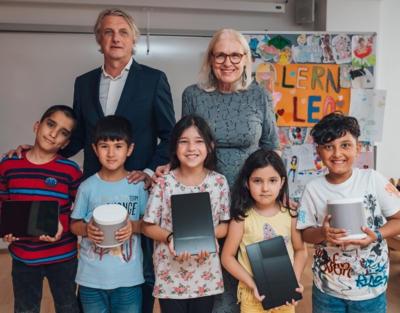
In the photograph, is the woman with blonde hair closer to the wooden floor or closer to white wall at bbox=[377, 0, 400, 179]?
the wooden floor

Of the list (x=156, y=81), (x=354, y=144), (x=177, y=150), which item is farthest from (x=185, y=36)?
(x=354, y=144)

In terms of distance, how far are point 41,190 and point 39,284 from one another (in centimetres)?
43

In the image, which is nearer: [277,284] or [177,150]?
[277,284]

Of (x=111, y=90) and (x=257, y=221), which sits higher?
(x=111, y=90)

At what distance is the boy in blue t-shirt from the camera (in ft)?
4.03

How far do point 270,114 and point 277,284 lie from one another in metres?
0.76

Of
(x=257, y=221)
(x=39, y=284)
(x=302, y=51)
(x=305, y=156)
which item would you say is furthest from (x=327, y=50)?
(x=39, y=284)

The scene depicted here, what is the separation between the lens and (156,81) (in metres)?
1.53

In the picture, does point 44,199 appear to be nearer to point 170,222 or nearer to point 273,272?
point 170,222

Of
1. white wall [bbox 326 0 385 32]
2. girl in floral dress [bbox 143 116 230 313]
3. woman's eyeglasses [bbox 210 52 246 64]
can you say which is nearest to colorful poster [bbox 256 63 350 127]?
white wall [bbox 326 0 385 32]

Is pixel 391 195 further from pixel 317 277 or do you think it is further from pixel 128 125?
pixel 128 125

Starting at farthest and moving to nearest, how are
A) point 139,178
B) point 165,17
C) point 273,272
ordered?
point 165,17
point 139,178
point 273,272

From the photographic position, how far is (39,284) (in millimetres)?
1376

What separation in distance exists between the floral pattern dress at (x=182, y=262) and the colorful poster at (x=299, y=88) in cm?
175
